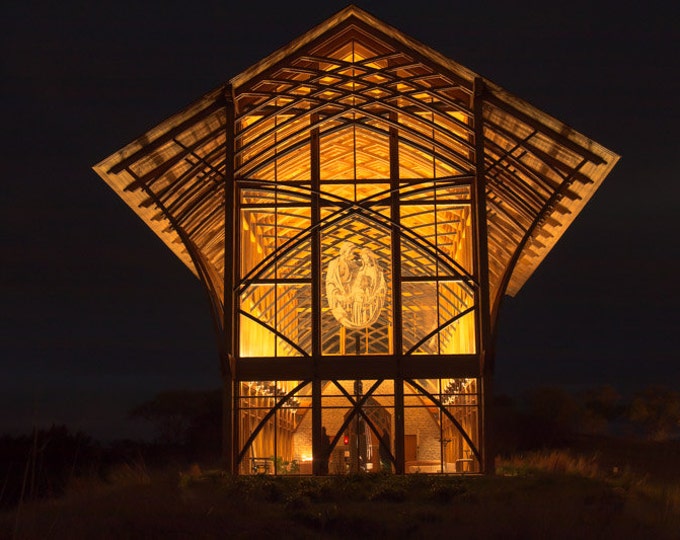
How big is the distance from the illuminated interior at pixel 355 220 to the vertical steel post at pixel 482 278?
5 cm

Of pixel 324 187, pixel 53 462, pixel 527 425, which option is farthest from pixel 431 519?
pixel 527 425

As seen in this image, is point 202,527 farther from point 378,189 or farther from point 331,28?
point 331,28

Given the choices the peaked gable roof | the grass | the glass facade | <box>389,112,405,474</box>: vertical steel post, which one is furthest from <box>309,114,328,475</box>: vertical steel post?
<box>389,112,405,474</box>: vertical steel post

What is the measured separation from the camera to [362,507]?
2311 cm

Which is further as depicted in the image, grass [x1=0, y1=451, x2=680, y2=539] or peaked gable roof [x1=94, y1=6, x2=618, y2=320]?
peaked gable roof [x1=94, y1=6, x2=618, y2=320]

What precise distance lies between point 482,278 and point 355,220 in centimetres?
405

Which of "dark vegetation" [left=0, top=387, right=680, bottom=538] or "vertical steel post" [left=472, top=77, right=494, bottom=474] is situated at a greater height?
"vertical steel post" [left=472, top=77, right=494, bottom=474]

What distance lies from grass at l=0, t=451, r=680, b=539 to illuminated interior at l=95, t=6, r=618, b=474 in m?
2.15

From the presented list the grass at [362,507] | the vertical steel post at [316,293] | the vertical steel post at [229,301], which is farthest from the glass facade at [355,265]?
the grass at [362,507]

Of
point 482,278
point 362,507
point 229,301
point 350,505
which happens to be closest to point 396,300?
point 482,278

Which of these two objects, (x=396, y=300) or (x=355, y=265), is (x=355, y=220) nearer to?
(x=355, y=265)

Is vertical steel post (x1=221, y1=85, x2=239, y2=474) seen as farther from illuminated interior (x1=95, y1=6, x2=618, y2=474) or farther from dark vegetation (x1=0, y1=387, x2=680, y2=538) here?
dark vegetation (x1=0, y1=387, x2=680, y2=538)

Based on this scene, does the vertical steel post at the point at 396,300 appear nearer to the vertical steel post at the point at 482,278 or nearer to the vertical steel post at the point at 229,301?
the vertical steel post at the point at 482,278

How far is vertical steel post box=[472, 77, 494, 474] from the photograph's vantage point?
93.4 feet
